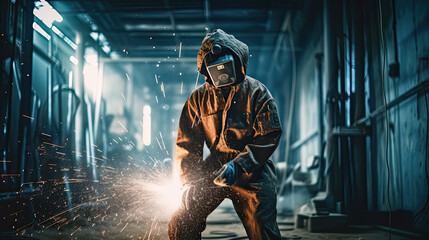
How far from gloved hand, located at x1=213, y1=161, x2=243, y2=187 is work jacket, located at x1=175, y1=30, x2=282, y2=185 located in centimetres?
11

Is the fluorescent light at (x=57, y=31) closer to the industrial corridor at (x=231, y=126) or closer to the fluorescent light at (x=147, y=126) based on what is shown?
the industrial corridor at (x=231, y=126)

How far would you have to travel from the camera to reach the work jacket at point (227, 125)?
2146 mm

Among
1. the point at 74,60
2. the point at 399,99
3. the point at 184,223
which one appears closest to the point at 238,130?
the point at 184,223

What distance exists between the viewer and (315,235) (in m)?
3.95

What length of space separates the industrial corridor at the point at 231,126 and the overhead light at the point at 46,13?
0.04m

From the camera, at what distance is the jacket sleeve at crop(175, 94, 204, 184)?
2.26m

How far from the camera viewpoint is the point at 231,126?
7.30 ft

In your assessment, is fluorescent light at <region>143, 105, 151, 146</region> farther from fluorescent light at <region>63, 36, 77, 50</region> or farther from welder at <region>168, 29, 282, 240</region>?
welder at <region>168, 29, 282, 240</region>

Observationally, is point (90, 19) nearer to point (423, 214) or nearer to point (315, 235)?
point (315, 235)

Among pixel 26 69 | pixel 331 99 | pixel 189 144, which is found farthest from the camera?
pixel 331 99

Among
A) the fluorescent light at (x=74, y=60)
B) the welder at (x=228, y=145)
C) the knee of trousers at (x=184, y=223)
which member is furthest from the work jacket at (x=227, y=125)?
the fluorescent light at (x=74, y=60)

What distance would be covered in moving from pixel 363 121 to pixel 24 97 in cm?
414

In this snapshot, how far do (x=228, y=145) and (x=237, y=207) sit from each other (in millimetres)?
380

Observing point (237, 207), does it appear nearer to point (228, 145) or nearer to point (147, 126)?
point (228, 145)
